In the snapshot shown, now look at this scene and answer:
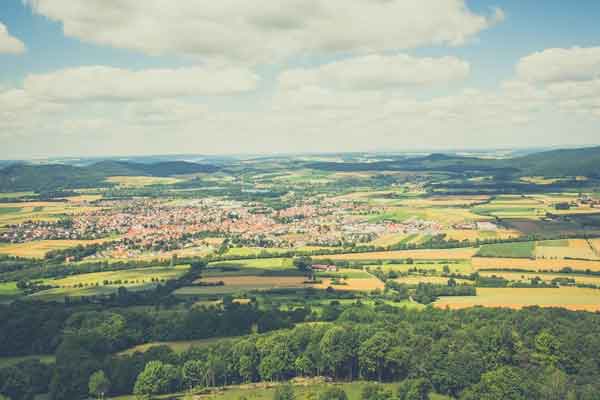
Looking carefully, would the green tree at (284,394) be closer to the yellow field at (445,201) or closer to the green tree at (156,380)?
the green tree at (156,380)

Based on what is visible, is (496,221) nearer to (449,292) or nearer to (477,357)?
(449,292)

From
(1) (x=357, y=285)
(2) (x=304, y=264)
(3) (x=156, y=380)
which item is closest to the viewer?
(3) (x=156, y=380)

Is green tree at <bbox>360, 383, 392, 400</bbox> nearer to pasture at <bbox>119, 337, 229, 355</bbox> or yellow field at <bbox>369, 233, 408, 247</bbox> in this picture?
pasture at <bbox>119, 337, 229, 355</bbox>

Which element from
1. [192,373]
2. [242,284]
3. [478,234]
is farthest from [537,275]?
[192,373]

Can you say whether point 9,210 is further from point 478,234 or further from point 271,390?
point 271,390

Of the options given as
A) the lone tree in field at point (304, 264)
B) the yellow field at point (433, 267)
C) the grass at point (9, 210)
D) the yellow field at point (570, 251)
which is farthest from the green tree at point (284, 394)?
the grass at point (9, 210)

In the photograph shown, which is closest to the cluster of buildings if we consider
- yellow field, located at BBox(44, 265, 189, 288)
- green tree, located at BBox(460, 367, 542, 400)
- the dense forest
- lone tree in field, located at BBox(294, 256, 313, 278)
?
lone tree in field, located at BBox(294, 256, 313, 278)
